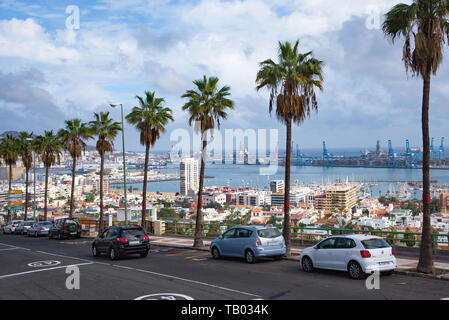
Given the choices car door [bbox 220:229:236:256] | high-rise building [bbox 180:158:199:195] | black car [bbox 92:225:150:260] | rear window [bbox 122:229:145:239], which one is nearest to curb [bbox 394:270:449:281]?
car door [bbox 220:229:236:256]

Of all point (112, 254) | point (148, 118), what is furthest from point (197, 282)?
point (148, 118)

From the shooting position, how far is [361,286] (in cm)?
1186

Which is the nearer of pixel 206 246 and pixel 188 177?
pixel 206 246

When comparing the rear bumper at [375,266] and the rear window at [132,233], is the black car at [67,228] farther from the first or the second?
the rear bumper at [375,266]

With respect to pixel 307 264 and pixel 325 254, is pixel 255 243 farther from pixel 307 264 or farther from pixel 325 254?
pixel 325 254

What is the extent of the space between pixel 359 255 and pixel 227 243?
7.22 m

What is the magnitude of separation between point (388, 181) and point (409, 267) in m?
95.1

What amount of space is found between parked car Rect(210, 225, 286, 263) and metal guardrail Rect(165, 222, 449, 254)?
315 cm

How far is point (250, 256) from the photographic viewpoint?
17.4 m

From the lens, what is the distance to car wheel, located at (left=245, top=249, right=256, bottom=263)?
17.2 m

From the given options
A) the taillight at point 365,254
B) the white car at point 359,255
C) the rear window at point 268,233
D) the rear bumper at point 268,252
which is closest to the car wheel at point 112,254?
the rear bumper at point 268,252

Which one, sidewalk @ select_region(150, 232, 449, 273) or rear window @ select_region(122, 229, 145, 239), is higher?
rear window @ select_region(122, 229, 145, 239)

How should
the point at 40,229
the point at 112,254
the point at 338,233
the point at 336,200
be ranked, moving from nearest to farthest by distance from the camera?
the point at 112,254
the point at 338,233
the point at 40,229
the point at 336,200

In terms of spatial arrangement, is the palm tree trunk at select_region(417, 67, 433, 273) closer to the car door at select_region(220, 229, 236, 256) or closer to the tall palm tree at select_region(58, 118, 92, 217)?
the car door at select_region(220, 229, 236, 256)
